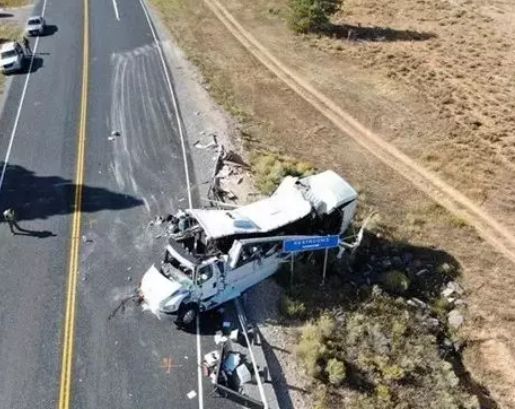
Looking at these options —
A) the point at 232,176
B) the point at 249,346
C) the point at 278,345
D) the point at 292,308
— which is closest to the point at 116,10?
the point at 232,176

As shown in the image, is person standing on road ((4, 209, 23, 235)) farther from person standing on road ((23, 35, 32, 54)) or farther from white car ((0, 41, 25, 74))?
person standing on road ((23, 35, 32, 54))

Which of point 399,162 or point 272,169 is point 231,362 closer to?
point 272,169

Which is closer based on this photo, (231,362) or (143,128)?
(231,362)

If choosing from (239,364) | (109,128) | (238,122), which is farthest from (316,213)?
(109,128)

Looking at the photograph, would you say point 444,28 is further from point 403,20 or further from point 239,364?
point 239,364

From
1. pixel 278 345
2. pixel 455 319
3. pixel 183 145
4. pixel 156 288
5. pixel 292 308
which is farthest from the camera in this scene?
pixel 183 145

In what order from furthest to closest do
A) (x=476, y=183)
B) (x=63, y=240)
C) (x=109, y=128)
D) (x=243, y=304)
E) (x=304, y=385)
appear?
(x=109, y=128) → (x=476, y=183) → (x=63, y=240) → (x=243, y=304) → (x=304, y=385)

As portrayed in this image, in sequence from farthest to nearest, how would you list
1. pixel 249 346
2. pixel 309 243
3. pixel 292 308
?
pixel 309 243
pixel 292 308
pixel 249 346
